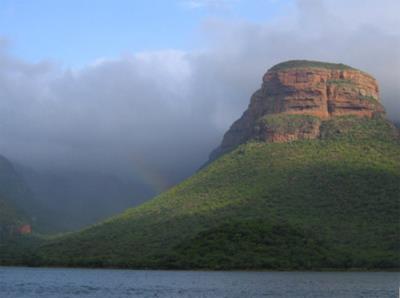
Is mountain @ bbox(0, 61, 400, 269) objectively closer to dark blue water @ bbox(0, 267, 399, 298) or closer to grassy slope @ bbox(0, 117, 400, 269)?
grassy slope @ bbox(0, 117, 400, 269)

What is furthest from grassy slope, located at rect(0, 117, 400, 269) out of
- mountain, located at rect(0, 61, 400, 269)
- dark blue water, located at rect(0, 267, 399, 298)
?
dark blue water, located at rect(0, 267, 399, 298)

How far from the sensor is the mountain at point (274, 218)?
5989 inches

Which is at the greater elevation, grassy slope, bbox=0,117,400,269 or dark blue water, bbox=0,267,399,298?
grassy slope, bbox=0,117,400,269

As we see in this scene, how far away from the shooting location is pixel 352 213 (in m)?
161

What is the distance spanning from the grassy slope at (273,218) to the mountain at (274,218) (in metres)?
0.21

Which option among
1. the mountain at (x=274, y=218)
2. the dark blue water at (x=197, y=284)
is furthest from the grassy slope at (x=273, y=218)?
the dark blue water at (x=197, y=284)

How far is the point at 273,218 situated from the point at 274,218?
25cm

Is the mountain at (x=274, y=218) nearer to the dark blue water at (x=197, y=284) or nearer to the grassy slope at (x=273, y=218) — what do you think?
the grassy slope at (x=273, y=218)

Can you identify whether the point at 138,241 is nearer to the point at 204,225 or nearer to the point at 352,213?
the point at 204,225

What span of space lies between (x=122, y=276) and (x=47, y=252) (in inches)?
1831

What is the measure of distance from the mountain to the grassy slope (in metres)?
0.21

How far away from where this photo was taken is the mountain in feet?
499

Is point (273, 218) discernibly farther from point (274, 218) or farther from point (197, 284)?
point (197, 284)

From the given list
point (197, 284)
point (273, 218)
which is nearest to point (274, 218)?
point (273, 218)
